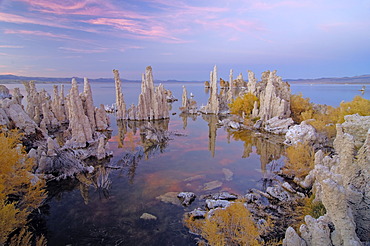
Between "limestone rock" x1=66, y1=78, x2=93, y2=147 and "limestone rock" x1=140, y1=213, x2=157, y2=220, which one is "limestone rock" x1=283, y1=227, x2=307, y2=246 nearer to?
"limestone rock" x1=140, y1=213, x2=157, y2=220

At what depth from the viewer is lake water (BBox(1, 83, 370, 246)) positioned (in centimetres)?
1342

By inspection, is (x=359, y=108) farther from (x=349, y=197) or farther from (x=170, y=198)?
(x=170, y=198)

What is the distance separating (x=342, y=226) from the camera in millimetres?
7734

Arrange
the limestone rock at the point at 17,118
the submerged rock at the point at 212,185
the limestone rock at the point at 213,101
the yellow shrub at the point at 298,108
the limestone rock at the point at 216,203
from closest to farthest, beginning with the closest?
the limestone rock at the point at 216,203, the submerged rock at the point at 212,185, the limestone rock at the point at 17,118, the yellow shrub at the point at 298,108, the limestone rock at the point at 213,101

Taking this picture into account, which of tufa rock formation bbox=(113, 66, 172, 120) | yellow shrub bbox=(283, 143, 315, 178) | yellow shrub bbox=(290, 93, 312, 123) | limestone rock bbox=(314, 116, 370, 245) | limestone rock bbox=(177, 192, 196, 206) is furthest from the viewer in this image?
tufa rock formation bbox=(113, 66, 172, 120)

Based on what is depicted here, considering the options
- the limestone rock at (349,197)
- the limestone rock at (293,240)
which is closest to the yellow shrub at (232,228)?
the limestone rock at (293,240)

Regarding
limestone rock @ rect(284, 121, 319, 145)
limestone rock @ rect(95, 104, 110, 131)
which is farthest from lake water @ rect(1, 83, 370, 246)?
limestone rock @ rect(95, 104, 110, 131)

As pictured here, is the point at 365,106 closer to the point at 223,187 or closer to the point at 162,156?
the point at 223,187

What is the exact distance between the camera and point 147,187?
1919cm

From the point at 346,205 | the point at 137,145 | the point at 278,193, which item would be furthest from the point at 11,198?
the point at 278,193

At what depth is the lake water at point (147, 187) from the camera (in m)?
13.4

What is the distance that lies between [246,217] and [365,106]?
919 inches

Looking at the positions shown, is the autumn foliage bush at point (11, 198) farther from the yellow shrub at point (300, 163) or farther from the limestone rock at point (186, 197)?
the yellow shrub at point (300, 163)

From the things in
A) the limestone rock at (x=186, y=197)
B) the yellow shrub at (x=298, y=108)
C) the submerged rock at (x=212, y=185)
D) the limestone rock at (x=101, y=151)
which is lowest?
the submerged rock at (x=212, y=185)
